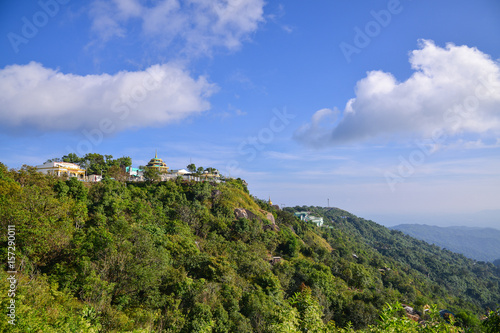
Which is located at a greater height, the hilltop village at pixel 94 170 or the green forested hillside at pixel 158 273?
the hilltop village at pixel 94 170

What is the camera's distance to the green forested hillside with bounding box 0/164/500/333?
8750mm

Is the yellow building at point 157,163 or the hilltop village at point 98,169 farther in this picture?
the yellow building at point 157,163

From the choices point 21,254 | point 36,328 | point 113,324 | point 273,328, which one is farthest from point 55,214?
point 273,328

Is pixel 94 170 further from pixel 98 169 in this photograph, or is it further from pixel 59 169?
pixel 59 169

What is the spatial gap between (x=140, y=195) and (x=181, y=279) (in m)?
20.3

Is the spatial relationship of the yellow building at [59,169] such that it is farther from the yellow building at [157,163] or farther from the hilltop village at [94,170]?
the yellow building at [157,163]

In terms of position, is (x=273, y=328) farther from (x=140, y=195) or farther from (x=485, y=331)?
(x=140, y=195)

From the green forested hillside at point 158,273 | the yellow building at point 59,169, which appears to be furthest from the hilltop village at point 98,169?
the green forested hillside at point 158,273

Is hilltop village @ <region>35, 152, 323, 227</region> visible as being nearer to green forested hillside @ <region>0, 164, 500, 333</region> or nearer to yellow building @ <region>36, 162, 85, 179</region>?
yellow building @ <region>36, 162, 85, 179</region>

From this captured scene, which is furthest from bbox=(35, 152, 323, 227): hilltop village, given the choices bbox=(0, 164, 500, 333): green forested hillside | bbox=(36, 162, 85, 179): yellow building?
bbox=(0, 164, 500, 333): green forested hillside

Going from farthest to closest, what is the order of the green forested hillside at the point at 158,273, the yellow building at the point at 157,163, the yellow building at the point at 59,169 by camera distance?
the yellow building at the point at 157,163 < the yellow building at the point at 59,169 < the green forested hillside at the point at 158,273

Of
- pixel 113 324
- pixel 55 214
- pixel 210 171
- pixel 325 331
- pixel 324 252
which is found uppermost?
pixel 210 171

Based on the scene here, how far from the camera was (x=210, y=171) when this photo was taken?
56.1 m

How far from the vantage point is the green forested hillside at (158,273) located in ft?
28.7
